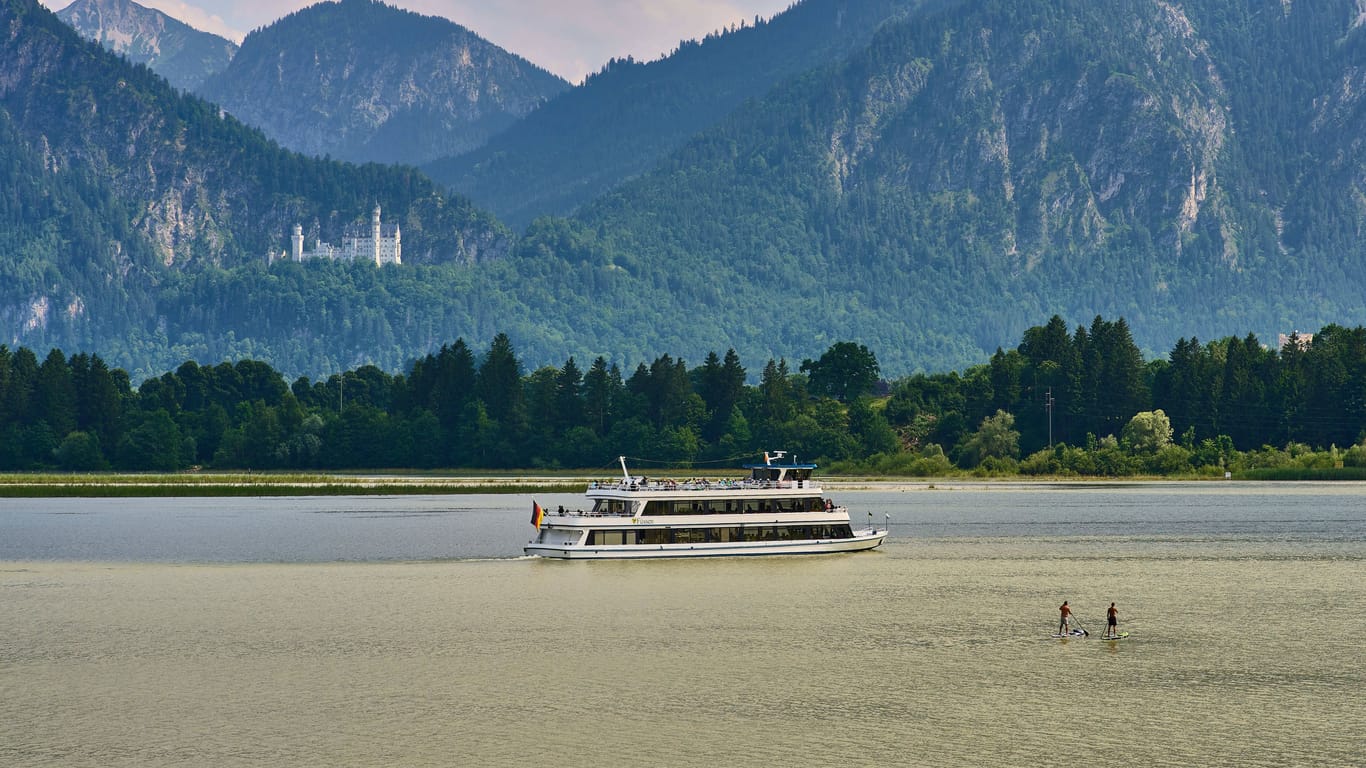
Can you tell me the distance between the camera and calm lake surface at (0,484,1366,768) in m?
70.4

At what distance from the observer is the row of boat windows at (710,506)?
13588 cm

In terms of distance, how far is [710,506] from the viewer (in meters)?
137

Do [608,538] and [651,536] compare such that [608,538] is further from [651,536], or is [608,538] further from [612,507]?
[651,536]

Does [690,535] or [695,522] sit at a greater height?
[695,522]

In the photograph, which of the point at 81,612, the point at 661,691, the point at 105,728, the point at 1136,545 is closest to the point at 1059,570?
the point at 1136,545

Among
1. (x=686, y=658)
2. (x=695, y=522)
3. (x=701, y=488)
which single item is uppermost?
(x=701, y=488)

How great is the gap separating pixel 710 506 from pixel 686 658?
156 feet

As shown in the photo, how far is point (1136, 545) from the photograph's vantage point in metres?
149

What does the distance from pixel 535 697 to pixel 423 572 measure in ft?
169

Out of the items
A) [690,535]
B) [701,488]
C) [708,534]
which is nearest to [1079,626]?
[708,534]

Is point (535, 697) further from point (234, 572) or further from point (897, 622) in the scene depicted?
point (234, 572)

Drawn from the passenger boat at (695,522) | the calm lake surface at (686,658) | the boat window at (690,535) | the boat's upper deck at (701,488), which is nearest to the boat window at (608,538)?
the passenger boat at (695,522)

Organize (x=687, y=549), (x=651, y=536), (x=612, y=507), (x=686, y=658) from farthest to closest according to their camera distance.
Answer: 1. (x=612, y=507)
2. (x=651, y=536)
3. (x=687, y=549)
4. (x=686, y=658)

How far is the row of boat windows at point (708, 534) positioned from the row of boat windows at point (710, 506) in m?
1.30
